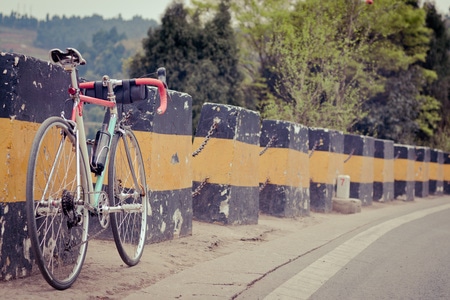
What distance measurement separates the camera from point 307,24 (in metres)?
29.2

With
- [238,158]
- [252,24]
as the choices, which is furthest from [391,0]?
[238,158]

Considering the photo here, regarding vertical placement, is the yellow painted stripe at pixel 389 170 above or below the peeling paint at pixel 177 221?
above

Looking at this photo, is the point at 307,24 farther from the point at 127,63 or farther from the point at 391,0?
the point at 127,63

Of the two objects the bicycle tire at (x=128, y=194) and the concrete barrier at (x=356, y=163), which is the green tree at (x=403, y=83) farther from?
the bicycle tire at (x=128, y=194)

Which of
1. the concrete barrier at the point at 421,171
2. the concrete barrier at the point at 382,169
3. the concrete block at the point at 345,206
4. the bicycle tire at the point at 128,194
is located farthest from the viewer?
the concrete barrier at the point at 421,171

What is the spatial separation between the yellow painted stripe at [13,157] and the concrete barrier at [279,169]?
23.5ft

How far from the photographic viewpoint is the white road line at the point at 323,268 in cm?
573

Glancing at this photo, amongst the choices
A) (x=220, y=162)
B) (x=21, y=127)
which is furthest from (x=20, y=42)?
(x=21, y=127)

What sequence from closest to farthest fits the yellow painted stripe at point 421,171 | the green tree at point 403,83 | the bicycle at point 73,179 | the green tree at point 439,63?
the bicycle at point 73,179, the yellow painted stripe at point 421,171, the green tree at point 403,83, the green tree at point 439,63

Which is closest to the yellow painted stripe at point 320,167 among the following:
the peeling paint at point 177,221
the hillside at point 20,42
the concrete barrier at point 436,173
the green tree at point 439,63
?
the peeling paint at point 177,221

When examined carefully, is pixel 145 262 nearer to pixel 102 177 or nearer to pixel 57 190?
pixel 102 177

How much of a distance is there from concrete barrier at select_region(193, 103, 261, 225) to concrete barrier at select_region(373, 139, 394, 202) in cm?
998

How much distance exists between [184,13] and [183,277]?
49266 millimetres

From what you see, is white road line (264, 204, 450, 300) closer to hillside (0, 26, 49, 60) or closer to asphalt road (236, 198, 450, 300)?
asphalt road (236, 198, 450, 300)
